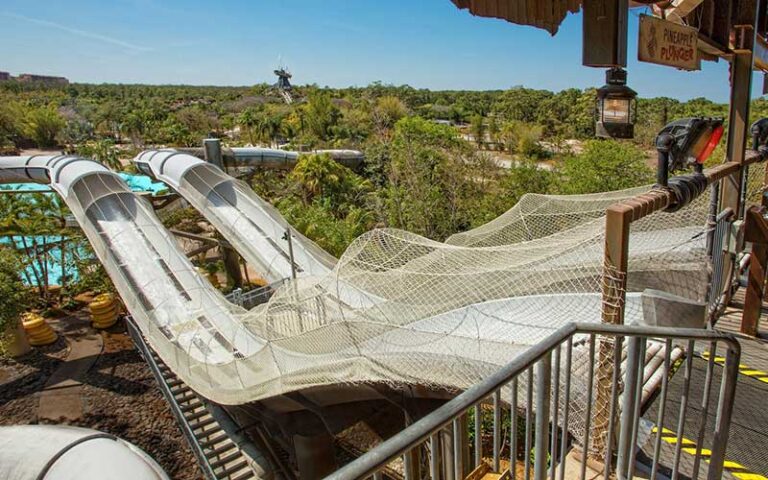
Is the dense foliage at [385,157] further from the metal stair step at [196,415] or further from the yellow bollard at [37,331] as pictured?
the metal stair step at [196,415]

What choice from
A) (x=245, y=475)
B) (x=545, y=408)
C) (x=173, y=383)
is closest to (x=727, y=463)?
(x=545, y=408)

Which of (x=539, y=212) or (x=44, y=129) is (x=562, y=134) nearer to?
(x=539, y=212)

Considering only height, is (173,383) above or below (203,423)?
above

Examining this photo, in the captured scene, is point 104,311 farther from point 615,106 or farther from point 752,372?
point 752,372

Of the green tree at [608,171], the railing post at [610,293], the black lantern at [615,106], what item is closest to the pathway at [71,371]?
the railing post at [610,293]

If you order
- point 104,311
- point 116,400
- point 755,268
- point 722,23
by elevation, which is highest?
point 722,23

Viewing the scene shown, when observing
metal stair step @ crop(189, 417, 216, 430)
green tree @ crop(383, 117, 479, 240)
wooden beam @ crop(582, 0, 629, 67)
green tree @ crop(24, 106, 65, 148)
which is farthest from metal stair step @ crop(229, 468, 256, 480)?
green tree @ crop(24, 106, 65, 148)

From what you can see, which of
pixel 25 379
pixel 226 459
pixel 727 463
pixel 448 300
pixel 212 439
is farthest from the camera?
pixel 25 379
